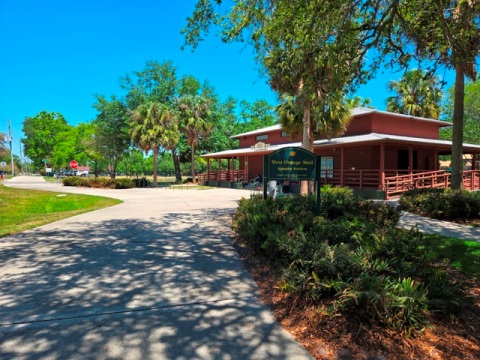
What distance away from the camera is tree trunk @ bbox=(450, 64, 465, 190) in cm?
1043

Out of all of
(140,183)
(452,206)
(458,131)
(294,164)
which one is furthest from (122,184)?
(452,206)

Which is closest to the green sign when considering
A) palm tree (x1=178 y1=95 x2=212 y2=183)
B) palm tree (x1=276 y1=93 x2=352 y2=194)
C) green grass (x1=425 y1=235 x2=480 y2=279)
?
Result: green grass (x1=425 y1=235 x2=480 y2=279)

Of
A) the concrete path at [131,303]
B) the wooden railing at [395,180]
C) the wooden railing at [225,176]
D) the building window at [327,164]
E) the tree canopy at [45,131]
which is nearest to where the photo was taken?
the concrete path at [131,303]

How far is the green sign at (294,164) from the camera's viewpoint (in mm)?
7234

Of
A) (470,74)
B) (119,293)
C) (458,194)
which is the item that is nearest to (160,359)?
(119,293)

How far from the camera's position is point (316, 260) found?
3.67 metres

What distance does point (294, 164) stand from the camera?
23.8 feet

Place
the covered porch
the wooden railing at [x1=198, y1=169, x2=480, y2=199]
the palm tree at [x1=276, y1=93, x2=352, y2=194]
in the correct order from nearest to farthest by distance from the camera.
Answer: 1. the palm tree at [x1=276, y1=93, x2=352, y2=194]
2. the wooden railing at [x1=198, y1=169, x2=480, y2=199]
3. the covered porch

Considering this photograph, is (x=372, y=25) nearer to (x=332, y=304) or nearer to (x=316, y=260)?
(x=316, y=260)

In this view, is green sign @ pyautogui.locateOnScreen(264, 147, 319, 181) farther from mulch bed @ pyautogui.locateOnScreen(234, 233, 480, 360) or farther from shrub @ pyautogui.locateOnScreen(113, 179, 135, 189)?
shrub @ pyautogui.locateOnScreen(113, 179, 135, 189)

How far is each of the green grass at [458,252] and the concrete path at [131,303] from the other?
Answer: 262cm

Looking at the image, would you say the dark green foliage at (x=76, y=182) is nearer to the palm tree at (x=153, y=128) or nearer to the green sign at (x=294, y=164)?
the palm tree at (x=153, y=128)

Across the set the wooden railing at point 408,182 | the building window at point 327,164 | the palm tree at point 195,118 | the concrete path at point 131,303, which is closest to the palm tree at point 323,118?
the wooden railing at point 408,182

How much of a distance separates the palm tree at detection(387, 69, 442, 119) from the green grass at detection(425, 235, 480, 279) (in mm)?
27912
